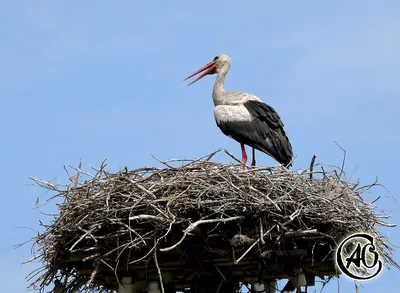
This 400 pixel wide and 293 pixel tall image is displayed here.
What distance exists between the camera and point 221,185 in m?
9.74

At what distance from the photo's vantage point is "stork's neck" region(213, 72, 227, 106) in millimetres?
13508

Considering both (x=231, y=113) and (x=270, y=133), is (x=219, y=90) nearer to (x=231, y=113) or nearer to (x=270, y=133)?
(x=231, y=113)

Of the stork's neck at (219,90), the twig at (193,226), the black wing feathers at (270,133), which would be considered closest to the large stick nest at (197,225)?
the twig at (193,226)

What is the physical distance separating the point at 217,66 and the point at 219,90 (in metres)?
0.55

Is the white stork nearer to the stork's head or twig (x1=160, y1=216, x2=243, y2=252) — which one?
the stork's head

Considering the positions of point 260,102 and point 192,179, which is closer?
point 192,179

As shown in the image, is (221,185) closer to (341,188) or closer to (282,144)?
(341,188)

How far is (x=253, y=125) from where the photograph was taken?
1266 centimetres

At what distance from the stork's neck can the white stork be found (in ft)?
0.12

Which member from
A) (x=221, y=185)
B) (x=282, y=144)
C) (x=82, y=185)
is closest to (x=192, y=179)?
(x=221, y=185)

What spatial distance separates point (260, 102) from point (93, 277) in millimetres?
4083

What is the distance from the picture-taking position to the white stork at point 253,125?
12422mm

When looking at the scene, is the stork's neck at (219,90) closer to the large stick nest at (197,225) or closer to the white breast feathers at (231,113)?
the white breast feathers at (231,113)

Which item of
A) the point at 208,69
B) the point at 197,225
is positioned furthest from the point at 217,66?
the point at 197,225
